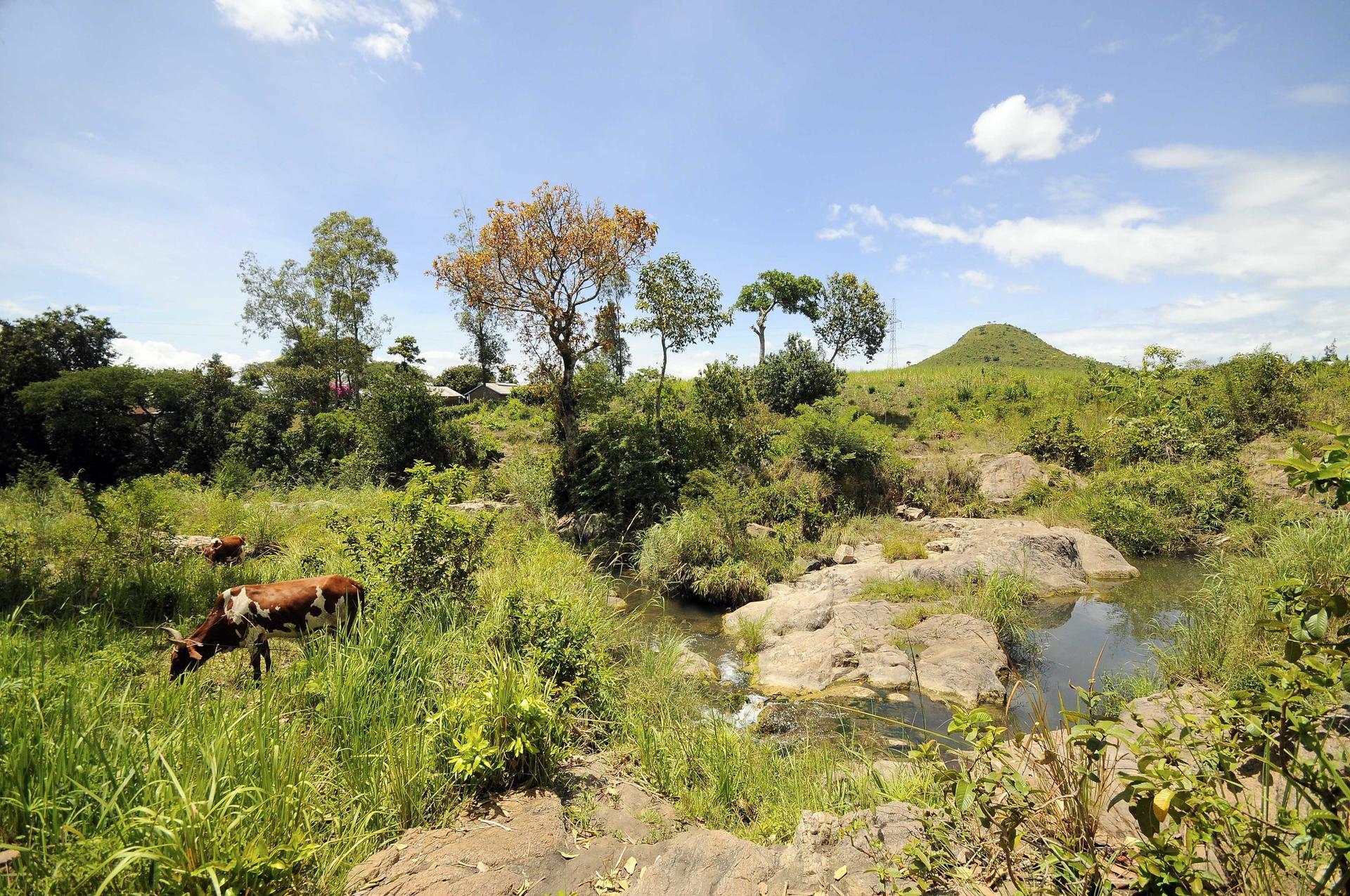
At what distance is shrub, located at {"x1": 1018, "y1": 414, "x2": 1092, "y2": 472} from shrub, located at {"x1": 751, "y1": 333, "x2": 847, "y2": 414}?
621 cm

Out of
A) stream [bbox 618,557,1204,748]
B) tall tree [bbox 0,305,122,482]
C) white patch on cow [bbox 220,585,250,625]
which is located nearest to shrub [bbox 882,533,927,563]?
stream [bbox 618,557,1204,748]

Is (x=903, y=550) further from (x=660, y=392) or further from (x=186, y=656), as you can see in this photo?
(x=186, y=656)

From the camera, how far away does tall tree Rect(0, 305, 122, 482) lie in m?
17.3

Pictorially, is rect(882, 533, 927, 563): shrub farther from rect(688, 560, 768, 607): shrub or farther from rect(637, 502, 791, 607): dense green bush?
rect(688, 560, 768, 607): shrub

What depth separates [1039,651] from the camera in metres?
7.34

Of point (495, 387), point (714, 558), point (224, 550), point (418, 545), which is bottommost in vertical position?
point (714, 558)

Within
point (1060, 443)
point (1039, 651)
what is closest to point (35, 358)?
point (1039, 651)

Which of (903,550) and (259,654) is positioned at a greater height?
(259,654)

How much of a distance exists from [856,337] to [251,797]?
27.6 metres

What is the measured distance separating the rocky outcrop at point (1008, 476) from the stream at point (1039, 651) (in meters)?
3.51

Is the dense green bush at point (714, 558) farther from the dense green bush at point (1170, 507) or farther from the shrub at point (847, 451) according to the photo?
the dense green bush at point (1170, 507)

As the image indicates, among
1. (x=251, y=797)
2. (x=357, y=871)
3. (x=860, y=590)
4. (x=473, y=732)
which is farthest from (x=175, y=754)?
(x=860, y=590)

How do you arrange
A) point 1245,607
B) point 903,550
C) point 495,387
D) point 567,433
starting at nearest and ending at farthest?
point 1245,607 < point 903,550 < point 567,433 < point 495,387

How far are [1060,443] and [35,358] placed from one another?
1290 inches
